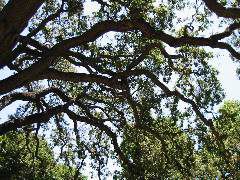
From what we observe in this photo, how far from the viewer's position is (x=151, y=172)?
11.2 metres

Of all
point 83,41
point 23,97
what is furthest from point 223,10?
point 23,97

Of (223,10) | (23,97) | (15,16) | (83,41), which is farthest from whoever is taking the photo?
(23,97)

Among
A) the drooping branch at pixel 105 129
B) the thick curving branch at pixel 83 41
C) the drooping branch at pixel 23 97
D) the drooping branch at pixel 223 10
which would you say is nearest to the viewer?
the drooping branch at pixel 223 10

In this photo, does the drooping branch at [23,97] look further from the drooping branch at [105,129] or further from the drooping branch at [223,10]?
the drooping branch at [223,10]

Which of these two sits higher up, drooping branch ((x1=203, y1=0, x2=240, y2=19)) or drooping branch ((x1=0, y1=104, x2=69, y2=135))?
drooping branch ((x1=203, y1=0, x2=240, y2=19))

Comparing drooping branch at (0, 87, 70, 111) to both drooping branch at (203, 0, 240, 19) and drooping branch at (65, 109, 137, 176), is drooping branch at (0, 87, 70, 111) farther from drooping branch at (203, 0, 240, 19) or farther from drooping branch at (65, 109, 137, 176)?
drooping branch at (203, 0, 240, 19)

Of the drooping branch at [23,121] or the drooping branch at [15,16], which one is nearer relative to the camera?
the drooping branch at [15,16]

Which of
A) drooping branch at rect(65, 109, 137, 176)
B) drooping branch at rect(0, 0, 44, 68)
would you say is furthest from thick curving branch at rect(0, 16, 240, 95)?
drooping branch at rect(65, 109, 137, 176)

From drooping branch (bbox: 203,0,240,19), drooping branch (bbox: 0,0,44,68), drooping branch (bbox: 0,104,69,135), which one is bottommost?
drooping branch (bbox: 0,0,44,68)

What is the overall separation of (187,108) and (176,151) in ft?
4.22

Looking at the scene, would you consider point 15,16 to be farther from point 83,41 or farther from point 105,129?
point 105,129

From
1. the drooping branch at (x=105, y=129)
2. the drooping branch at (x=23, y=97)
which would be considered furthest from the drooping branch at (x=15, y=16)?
the drooping branch at (x=105, y=129)

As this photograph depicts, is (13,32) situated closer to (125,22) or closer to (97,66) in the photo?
(125,22)

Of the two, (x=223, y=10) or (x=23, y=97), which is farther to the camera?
(x=23, y=97)
